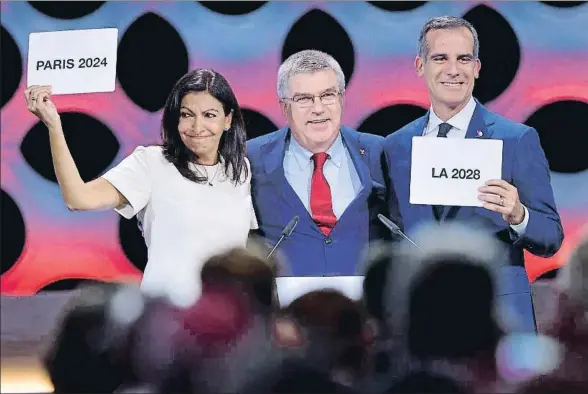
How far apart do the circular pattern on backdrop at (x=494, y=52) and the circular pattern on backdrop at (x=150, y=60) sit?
65 cm

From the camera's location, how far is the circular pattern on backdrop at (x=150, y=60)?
193 centimetres

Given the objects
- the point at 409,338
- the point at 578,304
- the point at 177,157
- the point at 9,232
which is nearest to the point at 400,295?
the point at 409,338

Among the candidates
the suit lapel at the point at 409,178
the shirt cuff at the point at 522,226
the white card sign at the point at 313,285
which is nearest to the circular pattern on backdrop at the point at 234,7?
the suit lapel at the point at 409,178

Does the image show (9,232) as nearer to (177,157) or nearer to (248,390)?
(177,157)

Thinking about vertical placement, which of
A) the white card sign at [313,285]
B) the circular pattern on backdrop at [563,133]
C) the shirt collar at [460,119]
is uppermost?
the shirt collar at [460,119]

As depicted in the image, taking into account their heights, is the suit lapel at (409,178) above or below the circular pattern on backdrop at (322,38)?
below

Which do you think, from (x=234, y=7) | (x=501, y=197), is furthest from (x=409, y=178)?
(x=234, y=7)

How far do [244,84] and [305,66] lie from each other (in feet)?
0.46

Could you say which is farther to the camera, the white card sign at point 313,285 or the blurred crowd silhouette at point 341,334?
the white card sign at point 313,285

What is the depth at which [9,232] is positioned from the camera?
194 cm

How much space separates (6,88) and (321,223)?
769mm

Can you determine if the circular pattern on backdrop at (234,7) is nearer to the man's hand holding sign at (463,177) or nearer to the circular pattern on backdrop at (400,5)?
the circular pattern on backdrop at (400,5)

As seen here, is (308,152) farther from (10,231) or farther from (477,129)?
(10,231)

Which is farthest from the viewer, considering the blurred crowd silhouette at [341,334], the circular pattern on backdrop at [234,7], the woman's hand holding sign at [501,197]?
the circular pattern on backdrop at [234,7]
